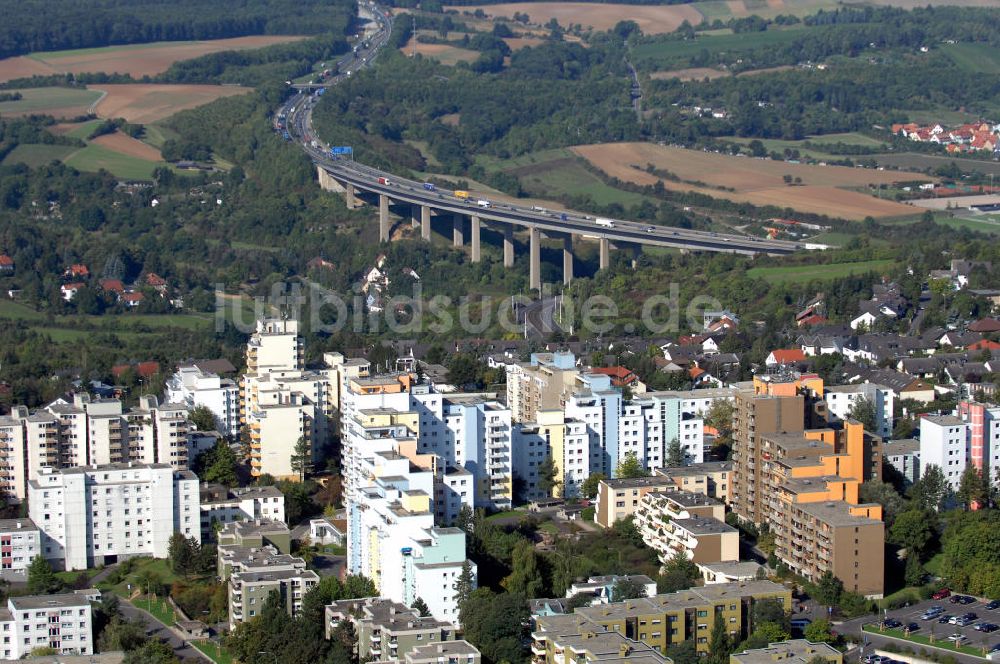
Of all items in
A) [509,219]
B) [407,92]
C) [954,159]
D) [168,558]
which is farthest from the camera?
[407,92]

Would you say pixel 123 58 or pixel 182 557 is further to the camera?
pixel 123 58

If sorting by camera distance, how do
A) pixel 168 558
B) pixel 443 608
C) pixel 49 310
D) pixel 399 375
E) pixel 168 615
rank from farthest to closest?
pixel 49 310 < pixel 399 375 < pixel 168 558 < pixel 168 615 < pixel 443 608

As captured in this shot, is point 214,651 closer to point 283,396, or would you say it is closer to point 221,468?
point 221,468

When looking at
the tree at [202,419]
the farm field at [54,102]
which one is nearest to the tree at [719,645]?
the tree at [202,419]

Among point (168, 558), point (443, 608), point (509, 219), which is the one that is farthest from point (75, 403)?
point (509, 219)

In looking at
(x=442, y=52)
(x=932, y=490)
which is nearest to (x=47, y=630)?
(x=932, y=490)

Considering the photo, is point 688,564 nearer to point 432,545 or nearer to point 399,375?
point 432,545
